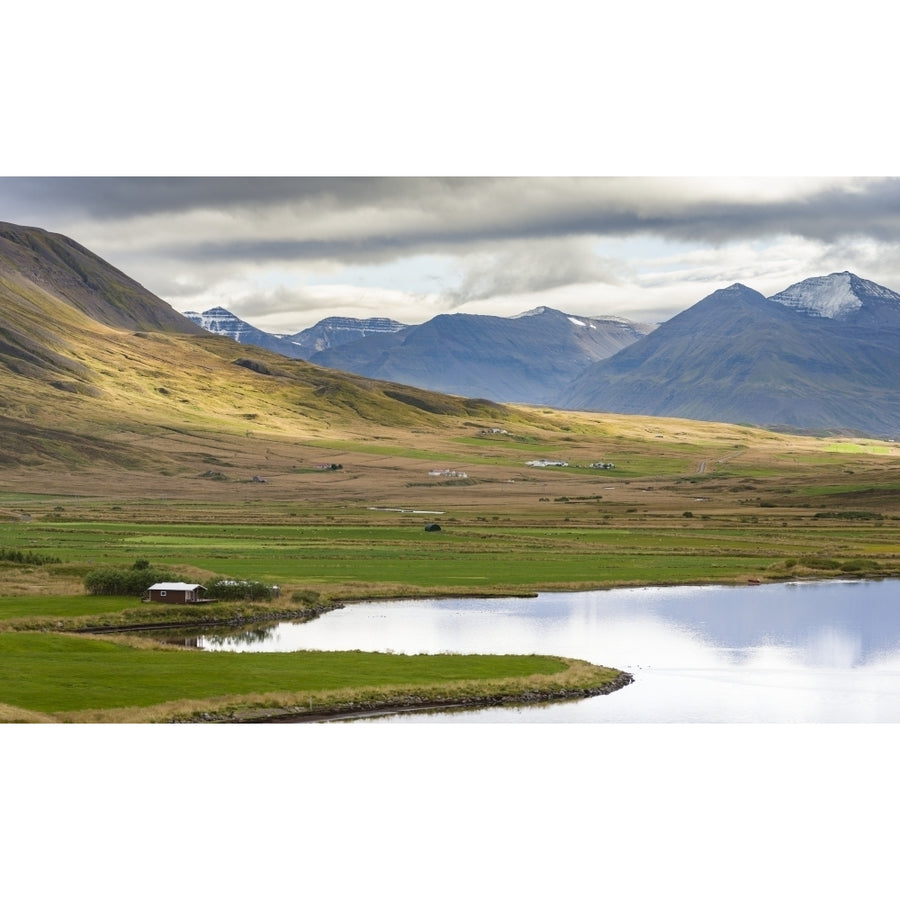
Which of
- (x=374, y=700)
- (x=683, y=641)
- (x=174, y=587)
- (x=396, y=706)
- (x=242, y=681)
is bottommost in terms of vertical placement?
(x=396, y=706)

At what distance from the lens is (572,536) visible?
11550 cm

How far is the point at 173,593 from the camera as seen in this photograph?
7088 centimetres

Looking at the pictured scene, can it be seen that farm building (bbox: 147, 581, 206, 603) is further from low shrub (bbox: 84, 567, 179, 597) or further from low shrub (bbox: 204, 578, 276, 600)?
low shrub (bbox: 84, 567, 179, 597)

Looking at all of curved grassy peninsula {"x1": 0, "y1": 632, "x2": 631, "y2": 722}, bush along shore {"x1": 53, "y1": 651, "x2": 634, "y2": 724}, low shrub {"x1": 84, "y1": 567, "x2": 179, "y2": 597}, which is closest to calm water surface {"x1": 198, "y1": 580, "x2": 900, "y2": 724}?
bush along shore {"x1": 53, "y1": 651, "x2": 634, "y2": 724}

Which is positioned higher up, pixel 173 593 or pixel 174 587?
pixel 174 587

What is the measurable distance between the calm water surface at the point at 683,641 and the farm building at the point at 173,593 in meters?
6.67

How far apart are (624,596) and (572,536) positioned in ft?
117

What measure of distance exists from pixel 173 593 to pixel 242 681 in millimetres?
24018

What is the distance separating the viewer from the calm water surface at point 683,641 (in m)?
47.7

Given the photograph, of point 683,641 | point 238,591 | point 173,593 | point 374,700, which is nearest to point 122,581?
point 173,593

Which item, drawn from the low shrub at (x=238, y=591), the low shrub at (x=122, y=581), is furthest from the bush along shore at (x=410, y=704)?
the low shrub at (x=122, y=581)

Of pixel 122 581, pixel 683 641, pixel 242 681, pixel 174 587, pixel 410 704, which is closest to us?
pixel 410 704

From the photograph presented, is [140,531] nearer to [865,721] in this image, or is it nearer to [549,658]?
[549,658]

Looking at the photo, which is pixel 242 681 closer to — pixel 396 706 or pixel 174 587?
pixel 396 706
